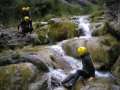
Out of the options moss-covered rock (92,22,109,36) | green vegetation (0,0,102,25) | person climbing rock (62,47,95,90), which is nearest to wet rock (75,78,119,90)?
person climbing rock (62,47,95,90)

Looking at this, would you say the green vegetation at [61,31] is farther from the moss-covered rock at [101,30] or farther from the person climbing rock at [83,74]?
the person climbing rock at [83,74]

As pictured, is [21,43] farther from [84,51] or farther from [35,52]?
[84,51]

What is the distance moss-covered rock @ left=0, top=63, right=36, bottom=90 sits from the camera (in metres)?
12.8

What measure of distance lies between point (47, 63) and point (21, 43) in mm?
4979

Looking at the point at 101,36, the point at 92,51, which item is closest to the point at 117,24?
the point at 101,36

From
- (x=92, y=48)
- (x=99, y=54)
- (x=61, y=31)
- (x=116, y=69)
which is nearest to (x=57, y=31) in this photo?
(x=61, y=31)

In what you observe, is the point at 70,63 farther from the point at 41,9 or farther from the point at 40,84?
the point at 41,9

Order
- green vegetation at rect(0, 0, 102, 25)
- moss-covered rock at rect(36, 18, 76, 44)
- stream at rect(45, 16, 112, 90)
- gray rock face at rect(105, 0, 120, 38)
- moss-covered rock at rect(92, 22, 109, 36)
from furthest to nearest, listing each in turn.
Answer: green vegetation at rect(0, 0, 102, 25), moss-covered rock at rect(36, 18, 76, 44), moss-covered rock at rect(92, 22, 109, 36), gray rock face at rect(105, 0, 120, 38), stream at rect(45, 16, 112, 90)

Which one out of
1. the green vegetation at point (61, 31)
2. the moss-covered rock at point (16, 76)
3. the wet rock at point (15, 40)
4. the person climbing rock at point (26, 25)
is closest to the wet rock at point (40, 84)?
the moss-covered rock at point (16, 76)

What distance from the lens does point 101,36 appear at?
19922mm

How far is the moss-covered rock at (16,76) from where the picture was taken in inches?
502

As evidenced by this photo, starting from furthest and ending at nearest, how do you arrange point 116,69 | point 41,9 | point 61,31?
point 41,9 → point 61,31 → point 116,69

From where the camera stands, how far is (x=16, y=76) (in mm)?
12945

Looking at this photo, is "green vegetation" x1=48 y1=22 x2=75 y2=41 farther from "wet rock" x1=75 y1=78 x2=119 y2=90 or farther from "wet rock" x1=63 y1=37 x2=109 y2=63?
"wet rock" x1=75 y1=78 x2=119 y2=90
